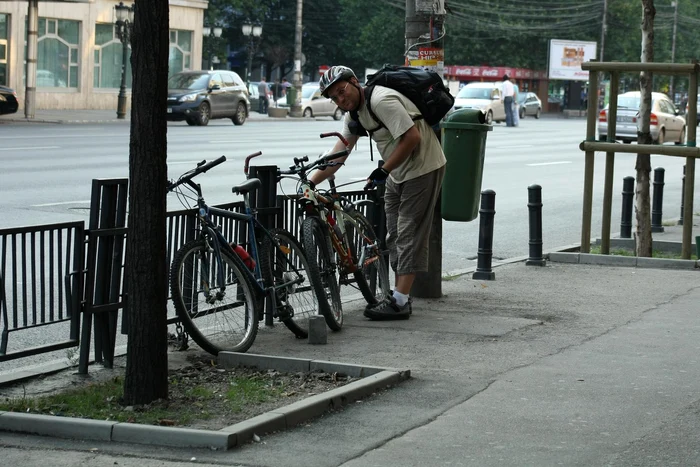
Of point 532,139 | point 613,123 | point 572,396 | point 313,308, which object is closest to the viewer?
point 572,396

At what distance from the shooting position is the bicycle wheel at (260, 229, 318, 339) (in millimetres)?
7539

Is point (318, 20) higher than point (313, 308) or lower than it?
higher

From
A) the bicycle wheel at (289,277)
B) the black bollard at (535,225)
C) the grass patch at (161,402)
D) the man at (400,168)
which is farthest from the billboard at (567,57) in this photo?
the grass patch at (161,402)

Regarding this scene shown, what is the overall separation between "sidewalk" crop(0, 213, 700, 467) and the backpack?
1.43 m

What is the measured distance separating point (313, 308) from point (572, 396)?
2284mm

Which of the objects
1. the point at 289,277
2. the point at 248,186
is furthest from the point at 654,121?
the point at 248,186

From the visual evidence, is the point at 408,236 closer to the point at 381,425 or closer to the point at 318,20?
the point at 381,425

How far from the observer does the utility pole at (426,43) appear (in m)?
9.47

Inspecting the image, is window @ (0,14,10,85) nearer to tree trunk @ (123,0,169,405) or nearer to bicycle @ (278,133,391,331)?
bicycle @ (278,133,391,331)

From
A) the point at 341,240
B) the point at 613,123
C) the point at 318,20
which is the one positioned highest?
the point at 318,20

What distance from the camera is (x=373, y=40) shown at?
86.1 metres

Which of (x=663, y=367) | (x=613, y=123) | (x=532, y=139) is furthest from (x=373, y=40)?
(x=663, y=367)

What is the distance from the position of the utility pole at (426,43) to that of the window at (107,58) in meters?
40.7

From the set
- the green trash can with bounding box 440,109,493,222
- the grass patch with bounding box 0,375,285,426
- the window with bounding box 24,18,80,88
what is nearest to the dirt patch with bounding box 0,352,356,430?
the grass patch with bounding box 0,375,285,426
